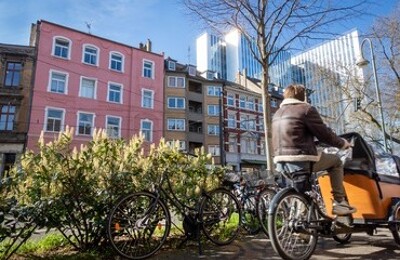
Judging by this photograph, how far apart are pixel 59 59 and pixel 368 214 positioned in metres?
31.3

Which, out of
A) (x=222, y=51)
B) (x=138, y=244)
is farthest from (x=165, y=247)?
(x=222, y=51)

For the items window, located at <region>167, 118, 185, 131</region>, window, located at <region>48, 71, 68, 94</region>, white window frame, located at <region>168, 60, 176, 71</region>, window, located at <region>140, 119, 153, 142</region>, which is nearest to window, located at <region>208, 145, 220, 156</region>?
window, located at <region>167, 118, 185, 131</region>

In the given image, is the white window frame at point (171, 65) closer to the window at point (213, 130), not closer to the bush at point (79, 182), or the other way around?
the window at point (213, 130)

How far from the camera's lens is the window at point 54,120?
28.8 meters

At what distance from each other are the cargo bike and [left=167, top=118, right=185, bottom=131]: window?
1377 inches

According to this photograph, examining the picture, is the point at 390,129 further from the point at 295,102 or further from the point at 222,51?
the point at 222,51

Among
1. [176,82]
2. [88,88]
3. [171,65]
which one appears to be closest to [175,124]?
[176,82]

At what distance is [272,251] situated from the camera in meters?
4.41

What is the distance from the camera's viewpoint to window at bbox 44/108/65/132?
28.8 metres

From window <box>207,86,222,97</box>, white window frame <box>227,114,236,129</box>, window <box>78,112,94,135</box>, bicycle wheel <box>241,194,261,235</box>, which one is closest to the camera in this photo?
bicycle wheel <box>241,194,261,235</box>

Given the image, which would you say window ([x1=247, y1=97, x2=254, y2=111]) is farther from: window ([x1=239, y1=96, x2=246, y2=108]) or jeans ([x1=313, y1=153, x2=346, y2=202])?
jeans ([x1=313, y1=153, x2=346, y2=202])

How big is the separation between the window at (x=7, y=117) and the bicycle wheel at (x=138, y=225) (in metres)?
28.5

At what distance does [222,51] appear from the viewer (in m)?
65.0

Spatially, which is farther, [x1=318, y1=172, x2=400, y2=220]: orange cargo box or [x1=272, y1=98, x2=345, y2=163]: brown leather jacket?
[x1=318, y1=172, x2=400, y2=220]: orange cargo box
